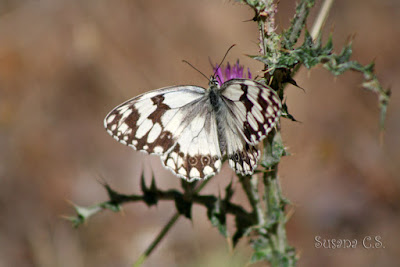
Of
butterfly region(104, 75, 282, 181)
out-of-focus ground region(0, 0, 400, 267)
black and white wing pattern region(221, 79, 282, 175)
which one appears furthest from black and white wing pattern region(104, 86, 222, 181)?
out-of-focus ground region(0, 0, 400, 267)

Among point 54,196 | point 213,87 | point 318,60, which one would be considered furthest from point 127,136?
point 54,196

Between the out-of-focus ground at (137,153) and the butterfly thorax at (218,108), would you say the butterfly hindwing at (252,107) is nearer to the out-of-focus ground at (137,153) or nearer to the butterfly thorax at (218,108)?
the butterfly thorax at (218,108)

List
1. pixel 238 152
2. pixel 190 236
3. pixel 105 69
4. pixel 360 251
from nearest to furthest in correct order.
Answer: pixel 238 152, pixel 360 251, pixel 190 236, pixel 105 69

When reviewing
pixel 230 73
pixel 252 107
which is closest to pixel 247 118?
pixel 252 107

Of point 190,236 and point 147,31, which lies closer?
point 190,236

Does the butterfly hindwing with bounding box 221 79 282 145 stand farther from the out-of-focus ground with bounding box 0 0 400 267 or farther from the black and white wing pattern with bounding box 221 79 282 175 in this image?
the out-of-focus ground with bounding box 0 0 400 267

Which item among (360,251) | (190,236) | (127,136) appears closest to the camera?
(127,136)

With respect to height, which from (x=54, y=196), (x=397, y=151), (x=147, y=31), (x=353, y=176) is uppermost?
(x=147, y=31)

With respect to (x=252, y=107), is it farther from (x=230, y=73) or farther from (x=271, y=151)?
(x=230, y=73)

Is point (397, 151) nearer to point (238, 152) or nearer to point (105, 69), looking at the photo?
point (238, 152)
